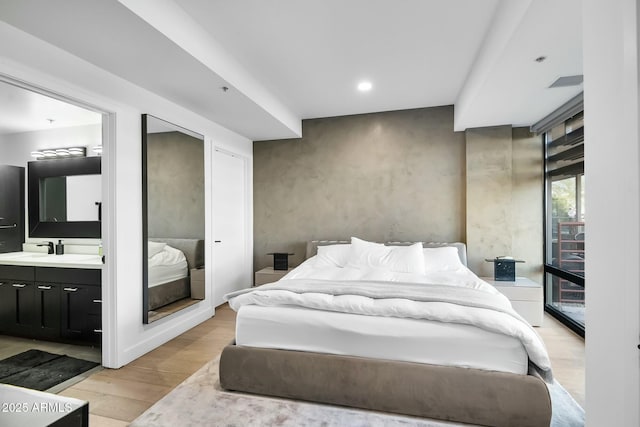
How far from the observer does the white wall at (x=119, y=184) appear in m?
2.14

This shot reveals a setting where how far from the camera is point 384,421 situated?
5.80 ft

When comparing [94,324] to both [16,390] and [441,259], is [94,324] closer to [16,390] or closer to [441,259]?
[16,390]

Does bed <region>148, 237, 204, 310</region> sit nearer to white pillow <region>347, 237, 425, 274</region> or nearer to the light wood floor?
the light wood floor

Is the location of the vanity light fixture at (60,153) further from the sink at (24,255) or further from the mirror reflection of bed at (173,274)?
the mirror reflection of bed at (173,274)

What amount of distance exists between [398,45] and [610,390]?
2.61 metres

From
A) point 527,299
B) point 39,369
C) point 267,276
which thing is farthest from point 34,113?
point 527,299

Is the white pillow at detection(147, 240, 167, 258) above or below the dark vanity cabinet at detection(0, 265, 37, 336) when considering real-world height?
above

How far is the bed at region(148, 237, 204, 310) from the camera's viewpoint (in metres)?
2.93

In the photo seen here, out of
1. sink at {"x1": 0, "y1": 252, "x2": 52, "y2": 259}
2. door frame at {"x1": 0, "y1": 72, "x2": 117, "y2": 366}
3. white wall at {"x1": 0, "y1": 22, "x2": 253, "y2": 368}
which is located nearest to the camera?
white wall at {"x1": 0, "y1": 22, "x2": 253, "y2": 368}

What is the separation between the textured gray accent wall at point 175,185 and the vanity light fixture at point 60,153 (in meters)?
1.29

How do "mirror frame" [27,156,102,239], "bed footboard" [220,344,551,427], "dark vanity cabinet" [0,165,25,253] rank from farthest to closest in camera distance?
"dark vanity cabinet" [0,165,25,253]
"mirror frame" [27,156,102,239]
"bed footboard" [220,344,551,427]

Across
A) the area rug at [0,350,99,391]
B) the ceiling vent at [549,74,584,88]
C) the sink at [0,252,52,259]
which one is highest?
the ceiling vent at [549,74,584,88]

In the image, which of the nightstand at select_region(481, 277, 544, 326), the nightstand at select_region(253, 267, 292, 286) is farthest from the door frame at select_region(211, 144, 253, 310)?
the nightstand at select_region(481, 277, 544, 326)

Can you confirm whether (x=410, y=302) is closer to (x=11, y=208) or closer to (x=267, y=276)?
(x=267, y=276)
